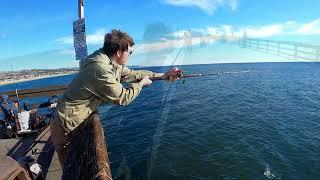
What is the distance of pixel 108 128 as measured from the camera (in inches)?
1126

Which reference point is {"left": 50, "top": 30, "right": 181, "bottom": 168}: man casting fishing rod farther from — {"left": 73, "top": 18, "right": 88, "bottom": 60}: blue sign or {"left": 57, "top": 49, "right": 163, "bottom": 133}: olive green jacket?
{"left": 73, "top": 18, "right": 88, "bottom": 60}: blue sign

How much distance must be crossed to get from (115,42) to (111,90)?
73 cm

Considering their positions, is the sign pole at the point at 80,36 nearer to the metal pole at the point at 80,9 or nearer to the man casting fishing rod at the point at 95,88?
the metal pole at the point at 80,9

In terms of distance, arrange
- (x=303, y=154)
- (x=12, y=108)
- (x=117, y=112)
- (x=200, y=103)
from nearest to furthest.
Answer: (x=12, y=108)
(x=303, y=154)
(x=117, y=112)
(x=200, y=103)

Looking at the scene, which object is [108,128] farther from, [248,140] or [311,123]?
[311,123]

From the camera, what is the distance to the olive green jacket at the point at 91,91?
14.4 feet

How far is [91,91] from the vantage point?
14.8 ft

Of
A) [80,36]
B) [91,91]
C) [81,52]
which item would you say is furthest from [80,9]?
[91,91]

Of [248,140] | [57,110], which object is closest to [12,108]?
[57,110]

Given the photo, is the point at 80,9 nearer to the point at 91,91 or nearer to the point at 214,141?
the point at 91,91

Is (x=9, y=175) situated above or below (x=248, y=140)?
above

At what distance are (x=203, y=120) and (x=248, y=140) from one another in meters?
7.68

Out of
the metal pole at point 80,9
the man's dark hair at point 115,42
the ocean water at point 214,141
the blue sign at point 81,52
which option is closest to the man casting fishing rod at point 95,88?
the man's dark hair at point 115,42

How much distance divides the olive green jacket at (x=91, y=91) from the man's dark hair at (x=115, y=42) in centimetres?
12
